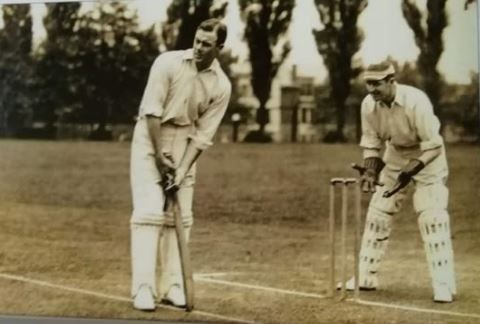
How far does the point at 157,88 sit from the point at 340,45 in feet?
2.04

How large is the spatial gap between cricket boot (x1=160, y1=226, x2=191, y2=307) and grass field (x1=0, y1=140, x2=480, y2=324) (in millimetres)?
53

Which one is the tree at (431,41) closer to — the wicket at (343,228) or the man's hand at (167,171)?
the wicket at (343,228)

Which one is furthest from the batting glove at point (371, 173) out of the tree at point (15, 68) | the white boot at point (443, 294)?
the tree at point (15, 68)

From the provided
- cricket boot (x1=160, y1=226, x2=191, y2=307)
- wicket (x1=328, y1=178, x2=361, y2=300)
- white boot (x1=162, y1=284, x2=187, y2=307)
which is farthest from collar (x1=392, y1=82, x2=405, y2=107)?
white boot (x1=162, y1=284, x2=187, y2=307)

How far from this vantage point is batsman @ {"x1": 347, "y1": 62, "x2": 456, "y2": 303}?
254 cm

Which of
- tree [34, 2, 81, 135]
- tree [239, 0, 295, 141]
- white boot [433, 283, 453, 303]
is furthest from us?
tree [34, 2, 81, 135]

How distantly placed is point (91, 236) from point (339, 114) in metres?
0.94

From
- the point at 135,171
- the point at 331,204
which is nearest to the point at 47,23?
the point at 135,171

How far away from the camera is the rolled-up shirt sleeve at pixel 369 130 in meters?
2.60

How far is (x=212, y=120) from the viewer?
2.69 metres

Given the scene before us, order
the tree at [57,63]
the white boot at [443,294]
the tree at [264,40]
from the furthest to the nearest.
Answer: the tree at [57,63]
the tree at [264,40]
the white boot at [443,294]

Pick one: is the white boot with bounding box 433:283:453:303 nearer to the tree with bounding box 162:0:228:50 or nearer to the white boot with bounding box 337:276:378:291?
the white boot with bounding box 337:276:378:291

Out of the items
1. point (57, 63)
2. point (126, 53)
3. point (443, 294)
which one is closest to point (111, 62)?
point (126, 53)

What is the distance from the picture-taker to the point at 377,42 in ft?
8.48
